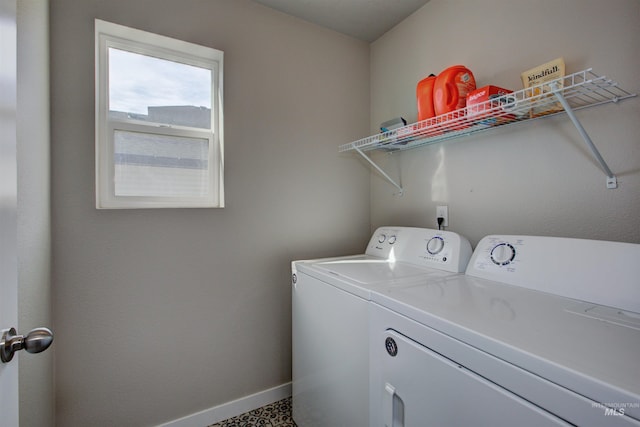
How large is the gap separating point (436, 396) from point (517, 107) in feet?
3.49

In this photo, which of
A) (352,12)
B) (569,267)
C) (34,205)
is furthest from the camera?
(352,12)

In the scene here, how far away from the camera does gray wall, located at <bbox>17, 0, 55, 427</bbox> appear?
983 mm

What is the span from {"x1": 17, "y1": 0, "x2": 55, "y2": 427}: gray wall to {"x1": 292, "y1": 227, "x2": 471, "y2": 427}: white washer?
1.07 m

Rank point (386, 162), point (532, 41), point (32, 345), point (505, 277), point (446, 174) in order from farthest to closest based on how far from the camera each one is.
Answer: point (386, 162) → point (446, 174) → point (532, 41) → point (505, 277) → point (32, 345)

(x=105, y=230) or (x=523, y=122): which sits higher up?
(x=523, y=122)

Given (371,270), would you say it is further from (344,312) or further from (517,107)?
(517,107)

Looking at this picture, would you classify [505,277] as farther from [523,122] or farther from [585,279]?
[523,122]

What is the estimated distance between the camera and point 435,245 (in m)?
1.48

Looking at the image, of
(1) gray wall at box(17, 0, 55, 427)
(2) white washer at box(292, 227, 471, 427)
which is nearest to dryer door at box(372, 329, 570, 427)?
(2) white washer at box(292, 227, 471, 427)

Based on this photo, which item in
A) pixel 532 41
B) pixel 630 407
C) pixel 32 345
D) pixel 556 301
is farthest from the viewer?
pixel 532 41

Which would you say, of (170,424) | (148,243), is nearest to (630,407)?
(148,243)

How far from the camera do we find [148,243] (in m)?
1.52

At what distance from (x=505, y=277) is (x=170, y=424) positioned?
1.79 m

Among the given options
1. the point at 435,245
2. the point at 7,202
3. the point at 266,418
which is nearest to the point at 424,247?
the point at 435,245
